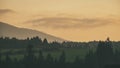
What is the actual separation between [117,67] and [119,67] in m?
1.61

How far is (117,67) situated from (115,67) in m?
0.78

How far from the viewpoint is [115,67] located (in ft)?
546

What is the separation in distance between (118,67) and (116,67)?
828 mm

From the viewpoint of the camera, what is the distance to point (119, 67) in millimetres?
164875

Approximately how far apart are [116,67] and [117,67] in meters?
0.43

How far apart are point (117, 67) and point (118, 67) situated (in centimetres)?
60

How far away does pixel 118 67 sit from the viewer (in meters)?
166

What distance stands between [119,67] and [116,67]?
1.70 meters

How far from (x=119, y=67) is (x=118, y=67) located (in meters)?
1.03

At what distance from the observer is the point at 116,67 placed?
166250 millimetres

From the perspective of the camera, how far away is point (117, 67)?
166 meters

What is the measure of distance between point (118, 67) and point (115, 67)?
49.8 inches
